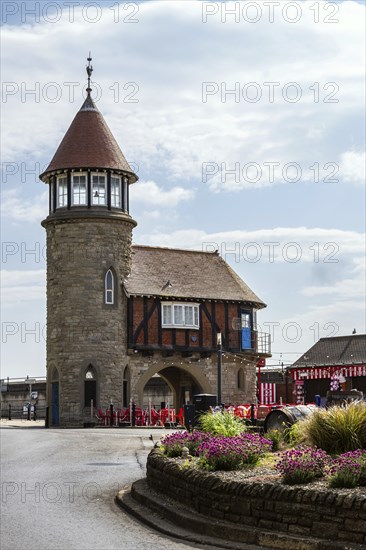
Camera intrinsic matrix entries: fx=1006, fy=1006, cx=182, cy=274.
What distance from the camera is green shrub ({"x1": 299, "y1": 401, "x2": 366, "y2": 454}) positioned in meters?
14.3

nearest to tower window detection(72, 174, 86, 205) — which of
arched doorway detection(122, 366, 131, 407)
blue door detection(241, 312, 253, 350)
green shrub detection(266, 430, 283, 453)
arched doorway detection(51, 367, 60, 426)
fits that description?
arched doorway detection(51, 367, 60, 426)

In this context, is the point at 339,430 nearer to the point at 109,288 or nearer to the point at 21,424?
the point at 109,288

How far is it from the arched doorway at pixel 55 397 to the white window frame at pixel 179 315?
20.0 feet

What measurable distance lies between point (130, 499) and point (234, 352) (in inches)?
1483

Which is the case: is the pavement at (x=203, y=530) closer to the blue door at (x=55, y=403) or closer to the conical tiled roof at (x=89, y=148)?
the blue door at (x=55, y=403)

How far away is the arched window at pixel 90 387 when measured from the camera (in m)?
48.0

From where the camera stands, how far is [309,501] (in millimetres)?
11477

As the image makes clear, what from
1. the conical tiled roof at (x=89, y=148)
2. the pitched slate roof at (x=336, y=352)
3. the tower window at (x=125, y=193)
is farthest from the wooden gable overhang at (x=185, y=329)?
the pitched slate roof at (x=336, y=352)

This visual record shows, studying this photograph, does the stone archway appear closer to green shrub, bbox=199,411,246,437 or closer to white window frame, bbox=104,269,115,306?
white window frame, bbox=104,269,115,306

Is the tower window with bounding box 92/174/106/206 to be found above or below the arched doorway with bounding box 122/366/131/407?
above

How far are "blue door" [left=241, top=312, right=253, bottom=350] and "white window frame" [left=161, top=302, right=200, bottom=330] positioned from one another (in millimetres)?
3017

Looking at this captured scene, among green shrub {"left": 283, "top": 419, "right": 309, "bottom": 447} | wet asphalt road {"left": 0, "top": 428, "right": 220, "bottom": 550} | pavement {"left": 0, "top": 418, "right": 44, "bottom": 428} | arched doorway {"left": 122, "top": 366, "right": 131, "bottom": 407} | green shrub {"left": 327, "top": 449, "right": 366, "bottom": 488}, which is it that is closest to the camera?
green shrub {"left": 327, "top": 449, "right": 366, "bottom": 488}

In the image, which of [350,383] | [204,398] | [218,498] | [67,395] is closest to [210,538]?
[218,498]

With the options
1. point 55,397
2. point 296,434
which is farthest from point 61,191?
point 296,434
